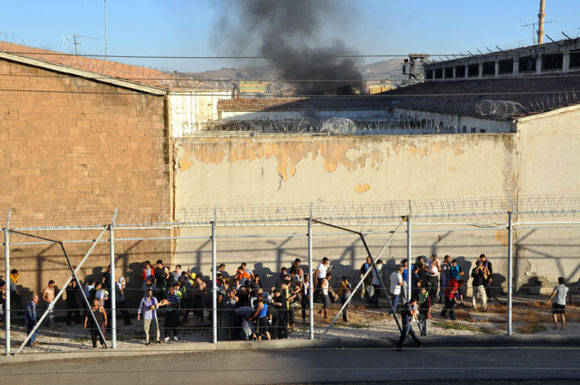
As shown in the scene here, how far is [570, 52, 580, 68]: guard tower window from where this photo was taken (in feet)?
98.9

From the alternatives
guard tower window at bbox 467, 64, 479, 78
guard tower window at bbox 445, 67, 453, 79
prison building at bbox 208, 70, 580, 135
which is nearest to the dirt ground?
prison building at bbox 208, 70, 580, 135

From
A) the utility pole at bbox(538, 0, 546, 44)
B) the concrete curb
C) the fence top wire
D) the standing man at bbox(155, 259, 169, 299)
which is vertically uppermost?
the utility pole at bbox(538, 0, 546, 44)

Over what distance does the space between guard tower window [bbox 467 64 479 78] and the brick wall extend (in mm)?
29626

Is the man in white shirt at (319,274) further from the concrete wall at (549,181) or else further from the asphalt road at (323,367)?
the concrete wall at (549,181)

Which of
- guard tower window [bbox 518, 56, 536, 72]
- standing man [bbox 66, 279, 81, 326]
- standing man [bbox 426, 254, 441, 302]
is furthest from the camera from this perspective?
guard tower window [bbox 518, 56, 536, 72]

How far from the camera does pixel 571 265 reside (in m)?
18.1

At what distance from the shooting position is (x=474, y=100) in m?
26.4

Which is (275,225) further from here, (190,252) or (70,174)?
(70,174)

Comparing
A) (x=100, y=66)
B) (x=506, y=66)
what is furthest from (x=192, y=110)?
(x=506, y=66)

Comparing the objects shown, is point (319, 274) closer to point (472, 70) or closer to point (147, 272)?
point (147, 272)

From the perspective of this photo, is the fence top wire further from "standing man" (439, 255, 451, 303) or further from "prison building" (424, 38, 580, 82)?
"prison building" (424, 38, 580, 82)

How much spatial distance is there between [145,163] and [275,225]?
11.5ft

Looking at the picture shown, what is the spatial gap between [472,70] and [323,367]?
3395 cm

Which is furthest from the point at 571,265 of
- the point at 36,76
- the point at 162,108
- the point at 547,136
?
the point at 36,76
